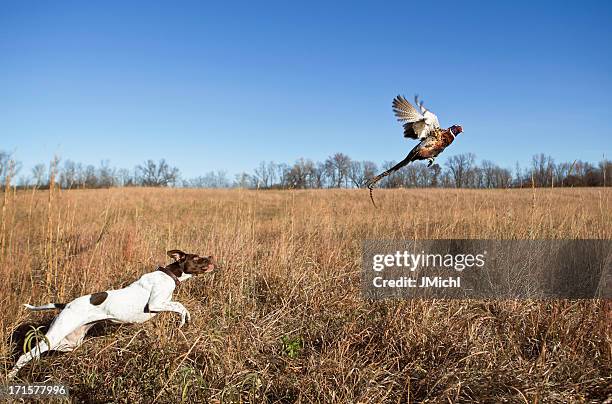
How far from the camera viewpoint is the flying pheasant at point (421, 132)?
1.54 meters

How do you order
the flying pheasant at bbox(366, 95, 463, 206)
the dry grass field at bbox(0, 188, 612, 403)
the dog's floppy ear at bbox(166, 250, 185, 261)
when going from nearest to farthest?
the flying pheasant at bbox(366, 95, 463, 206) → the dry grass field at bbox(0, 188, 612, 403) → the dog's floppy ear at bbox(166, 250, 185, 261)

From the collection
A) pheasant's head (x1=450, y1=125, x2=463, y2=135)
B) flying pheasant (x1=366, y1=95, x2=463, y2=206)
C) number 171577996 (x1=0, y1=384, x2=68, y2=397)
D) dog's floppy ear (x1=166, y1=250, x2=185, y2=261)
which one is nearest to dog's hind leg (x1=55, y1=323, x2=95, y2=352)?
number 171577996 (x1=0, y1=384, x2=68, y2=397)

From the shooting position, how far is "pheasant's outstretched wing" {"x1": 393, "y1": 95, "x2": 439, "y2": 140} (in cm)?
168

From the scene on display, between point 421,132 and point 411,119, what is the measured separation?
115mm

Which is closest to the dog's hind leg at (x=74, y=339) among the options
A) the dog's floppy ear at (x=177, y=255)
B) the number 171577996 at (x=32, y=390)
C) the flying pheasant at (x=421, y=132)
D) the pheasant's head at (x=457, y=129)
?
the number 171577996 at (x=32, y=390)

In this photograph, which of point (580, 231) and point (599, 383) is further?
point (580, 231)

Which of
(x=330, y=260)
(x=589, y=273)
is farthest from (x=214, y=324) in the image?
(x=589, y=273)

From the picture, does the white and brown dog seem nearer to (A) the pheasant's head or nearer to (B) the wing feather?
(B) the wing feather

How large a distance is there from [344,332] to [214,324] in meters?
1.00

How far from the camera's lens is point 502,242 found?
404 centimetres

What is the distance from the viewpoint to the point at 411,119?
1.75 meters

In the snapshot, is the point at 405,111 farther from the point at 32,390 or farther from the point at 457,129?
the point at 32,390

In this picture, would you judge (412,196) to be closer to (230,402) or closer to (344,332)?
(344,332)

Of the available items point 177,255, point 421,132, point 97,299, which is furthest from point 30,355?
point 421,132
